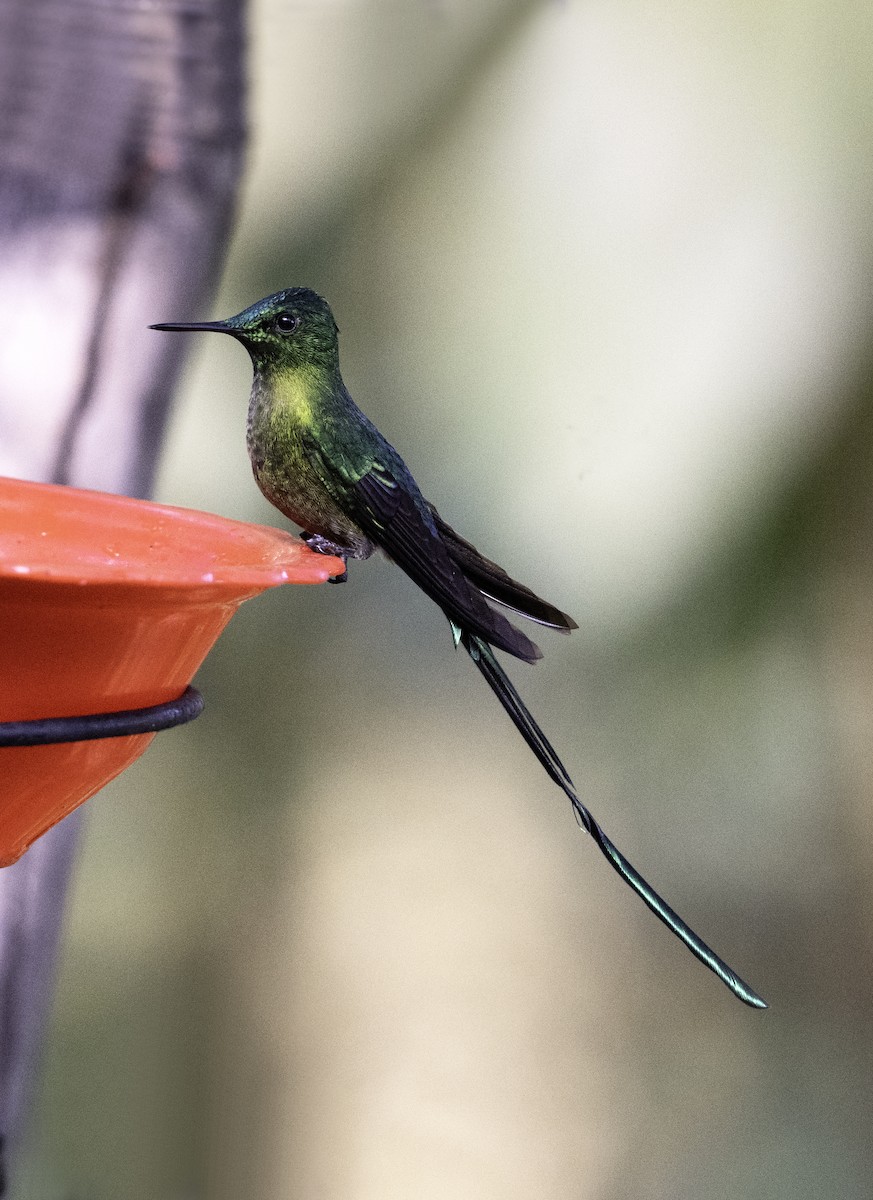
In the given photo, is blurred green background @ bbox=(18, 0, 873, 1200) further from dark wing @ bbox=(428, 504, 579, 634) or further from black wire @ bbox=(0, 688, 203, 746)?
black wire @ bbox=(0, 688, 203, 746)

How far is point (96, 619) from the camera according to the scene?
0.60 meters

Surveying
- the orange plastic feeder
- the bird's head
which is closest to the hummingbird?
the bird's head

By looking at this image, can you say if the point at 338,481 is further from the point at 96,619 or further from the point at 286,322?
the point at 96,619

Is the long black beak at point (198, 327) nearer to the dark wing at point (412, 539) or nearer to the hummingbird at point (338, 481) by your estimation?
the hummingbird at point (338, 481)

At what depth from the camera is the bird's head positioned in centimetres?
103

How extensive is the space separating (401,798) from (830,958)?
650 mm

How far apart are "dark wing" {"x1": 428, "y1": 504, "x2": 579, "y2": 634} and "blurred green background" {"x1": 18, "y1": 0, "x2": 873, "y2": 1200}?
71cm

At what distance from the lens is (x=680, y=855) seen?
5.58 feet

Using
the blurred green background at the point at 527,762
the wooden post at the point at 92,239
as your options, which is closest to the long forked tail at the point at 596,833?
the blurred green background at the point at 527,762

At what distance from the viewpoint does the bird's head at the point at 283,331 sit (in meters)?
1.03

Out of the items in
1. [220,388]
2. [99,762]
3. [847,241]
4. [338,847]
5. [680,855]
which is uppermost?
[847,241]

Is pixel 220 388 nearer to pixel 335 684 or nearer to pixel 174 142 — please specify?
pixel 174 142

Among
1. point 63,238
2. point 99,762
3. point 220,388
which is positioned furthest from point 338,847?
point 99,762

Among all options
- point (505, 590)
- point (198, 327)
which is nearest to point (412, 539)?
point (505, 590)
